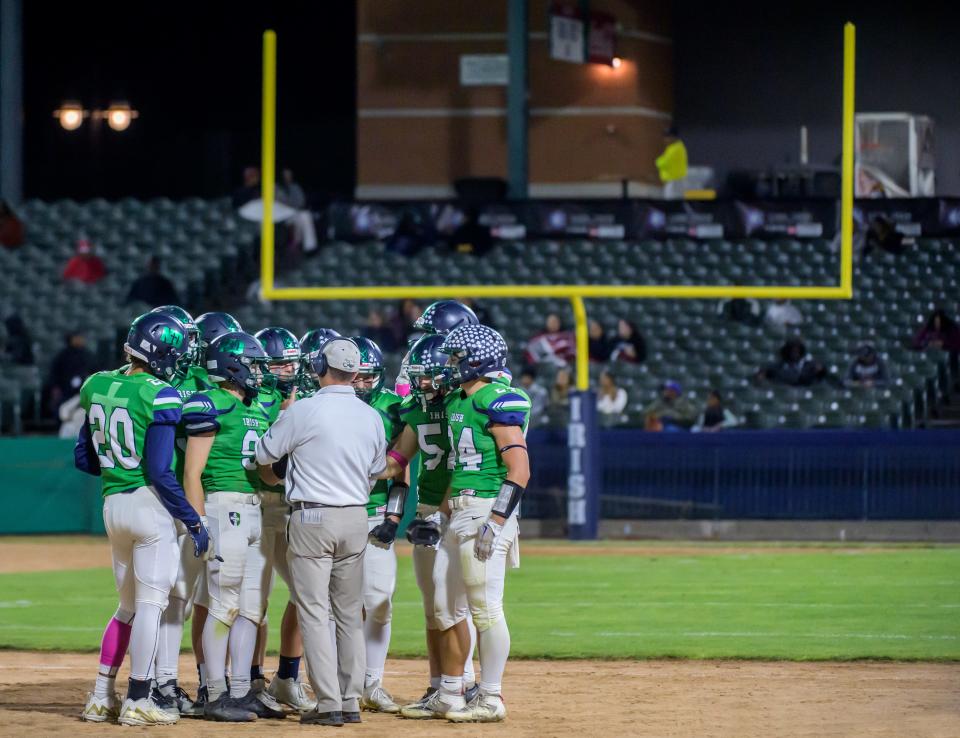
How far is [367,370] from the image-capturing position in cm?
897

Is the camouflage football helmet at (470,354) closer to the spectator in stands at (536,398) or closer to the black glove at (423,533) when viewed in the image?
the black glove at (423,533)

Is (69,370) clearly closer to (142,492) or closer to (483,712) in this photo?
(142,492)

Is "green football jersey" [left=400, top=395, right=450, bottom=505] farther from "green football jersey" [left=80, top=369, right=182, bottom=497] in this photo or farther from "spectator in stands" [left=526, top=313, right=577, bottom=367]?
"spectator in stands" [left=526, top=313, right=577, bottom=367]

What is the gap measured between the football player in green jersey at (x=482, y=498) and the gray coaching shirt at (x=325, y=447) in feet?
1.72

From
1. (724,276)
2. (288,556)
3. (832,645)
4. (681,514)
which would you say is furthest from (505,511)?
(724,276)

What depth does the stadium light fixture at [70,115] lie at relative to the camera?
31741 mm

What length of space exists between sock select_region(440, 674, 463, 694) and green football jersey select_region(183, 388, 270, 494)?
1.38 m

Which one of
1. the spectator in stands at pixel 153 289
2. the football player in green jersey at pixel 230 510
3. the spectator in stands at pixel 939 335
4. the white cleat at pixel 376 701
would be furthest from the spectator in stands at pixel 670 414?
the football player in green jersey at pixel 230 510

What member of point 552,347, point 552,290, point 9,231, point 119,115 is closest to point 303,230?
→ point 9,231

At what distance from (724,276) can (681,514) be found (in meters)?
5.51

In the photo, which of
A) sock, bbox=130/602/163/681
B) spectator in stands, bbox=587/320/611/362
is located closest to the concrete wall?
spectator in stands, bbox=587/320/611/362

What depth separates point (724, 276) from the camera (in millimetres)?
24734

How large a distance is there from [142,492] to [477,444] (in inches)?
66.5

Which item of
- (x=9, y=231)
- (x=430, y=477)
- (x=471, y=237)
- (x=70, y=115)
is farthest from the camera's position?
(x=70, y=115)
